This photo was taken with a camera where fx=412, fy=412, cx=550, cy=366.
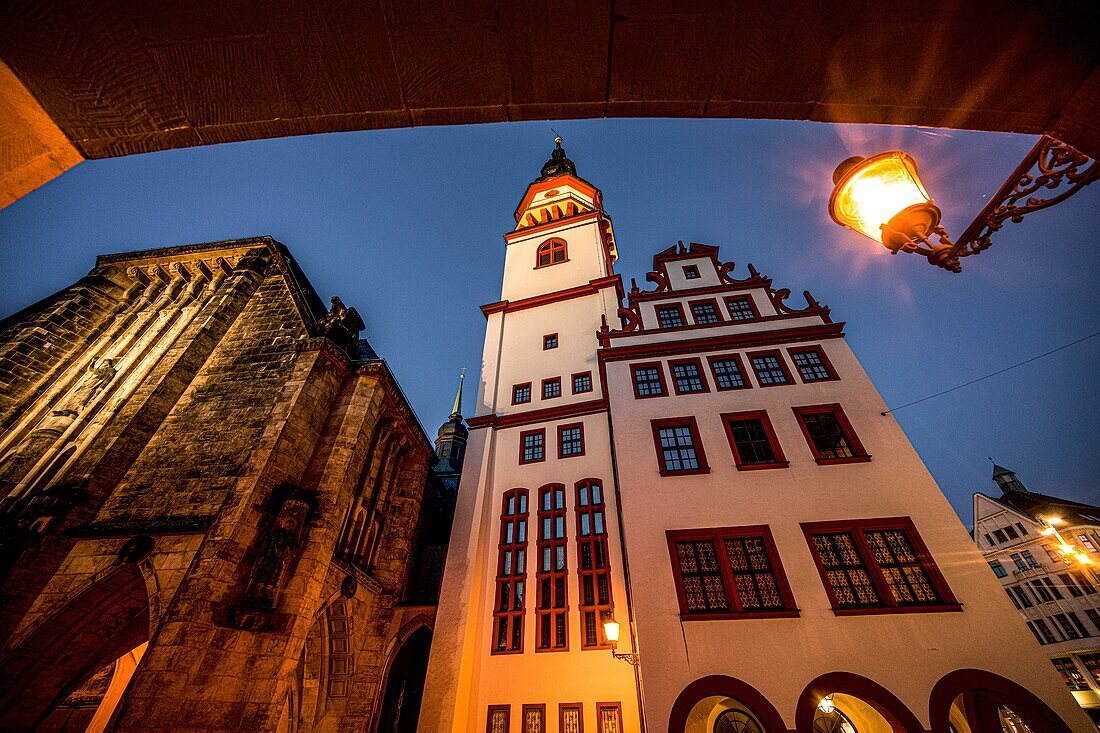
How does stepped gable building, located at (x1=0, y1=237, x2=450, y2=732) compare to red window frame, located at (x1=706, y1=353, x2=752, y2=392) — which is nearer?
stepped gable building, located at (x1=0, y1=237, x2=450, y2=732)

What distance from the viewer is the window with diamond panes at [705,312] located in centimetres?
1557

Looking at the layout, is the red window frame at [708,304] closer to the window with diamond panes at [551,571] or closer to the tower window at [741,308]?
the tower window at [741,308]

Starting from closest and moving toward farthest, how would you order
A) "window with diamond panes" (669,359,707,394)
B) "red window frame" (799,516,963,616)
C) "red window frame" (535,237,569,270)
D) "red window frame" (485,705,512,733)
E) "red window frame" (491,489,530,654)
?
"red window frame" (799,516,963,616) < "red window frame" (485,705,512,733) < "red window frame" (491,489,530,654) < "window with diamond panes" (669,359,707,394) < "red window frame" (535,237,569,270)

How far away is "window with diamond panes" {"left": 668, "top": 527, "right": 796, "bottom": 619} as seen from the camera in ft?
31.0

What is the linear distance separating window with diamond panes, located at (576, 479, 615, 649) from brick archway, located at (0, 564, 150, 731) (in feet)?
35.3

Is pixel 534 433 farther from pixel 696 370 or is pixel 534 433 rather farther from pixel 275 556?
pixel 275 556

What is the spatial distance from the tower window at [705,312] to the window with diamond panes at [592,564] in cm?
724

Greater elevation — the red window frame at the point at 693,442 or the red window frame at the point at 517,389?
the red window frame at the point at 517,389

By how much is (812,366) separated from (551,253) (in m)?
16.5

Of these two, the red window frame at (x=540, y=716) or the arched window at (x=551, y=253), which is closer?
the red window frame at (x=540, y=716)

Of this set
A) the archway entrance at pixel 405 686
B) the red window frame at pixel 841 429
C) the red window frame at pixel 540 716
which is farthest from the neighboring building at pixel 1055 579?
the archway entrance at pixel 405 686

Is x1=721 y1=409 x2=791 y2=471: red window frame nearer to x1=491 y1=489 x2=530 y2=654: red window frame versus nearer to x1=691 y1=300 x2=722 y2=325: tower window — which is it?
x1=691 y1=300 x2=722 y2=325: tower window

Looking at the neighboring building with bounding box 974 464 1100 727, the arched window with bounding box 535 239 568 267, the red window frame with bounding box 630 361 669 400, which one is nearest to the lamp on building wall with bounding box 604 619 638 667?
the red window frame with bounding box 630 361 669 400

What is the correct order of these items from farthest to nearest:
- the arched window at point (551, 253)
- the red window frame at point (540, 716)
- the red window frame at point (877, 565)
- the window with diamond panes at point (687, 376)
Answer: the arched window at point (551, 253) < the window with diamond panes at point (687, 376) < the red window frame at point (540, 716) < the red window frame at point (877, 565)
